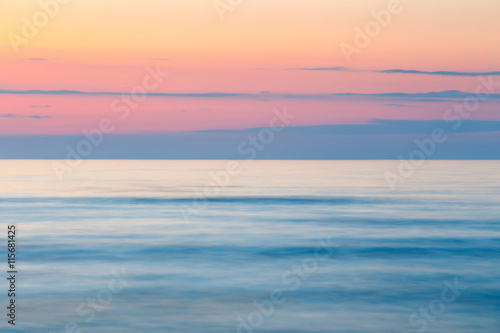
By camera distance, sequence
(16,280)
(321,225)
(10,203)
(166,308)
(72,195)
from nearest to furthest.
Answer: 1. (166,308)
2. (16,280)
3. (321,225)
4. (10,203)
5. (72,195)

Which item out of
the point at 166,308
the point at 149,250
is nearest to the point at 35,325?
the point at 166,308

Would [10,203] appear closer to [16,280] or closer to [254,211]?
[254,211]

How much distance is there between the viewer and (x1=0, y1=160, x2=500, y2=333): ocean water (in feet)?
49.8

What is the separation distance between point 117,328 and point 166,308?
201cm

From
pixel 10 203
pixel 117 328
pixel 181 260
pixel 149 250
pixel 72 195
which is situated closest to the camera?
pixel 117 328

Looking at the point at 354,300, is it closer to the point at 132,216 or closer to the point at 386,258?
the point at 386,258

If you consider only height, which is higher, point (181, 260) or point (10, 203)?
point (10, 203)

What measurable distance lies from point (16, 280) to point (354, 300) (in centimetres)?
983

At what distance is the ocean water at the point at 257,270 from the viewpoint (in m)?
15.2

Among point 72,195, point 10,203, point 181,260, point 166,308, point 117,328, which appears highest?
point 72,195

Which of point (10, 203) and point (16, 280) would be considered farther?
point (10, 203)

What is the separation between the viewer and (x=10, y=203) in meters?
44.0

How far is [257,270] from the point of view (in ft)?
69.9

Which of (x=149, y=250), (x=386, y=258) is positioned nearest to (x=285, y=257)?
(x=386, y=258)
